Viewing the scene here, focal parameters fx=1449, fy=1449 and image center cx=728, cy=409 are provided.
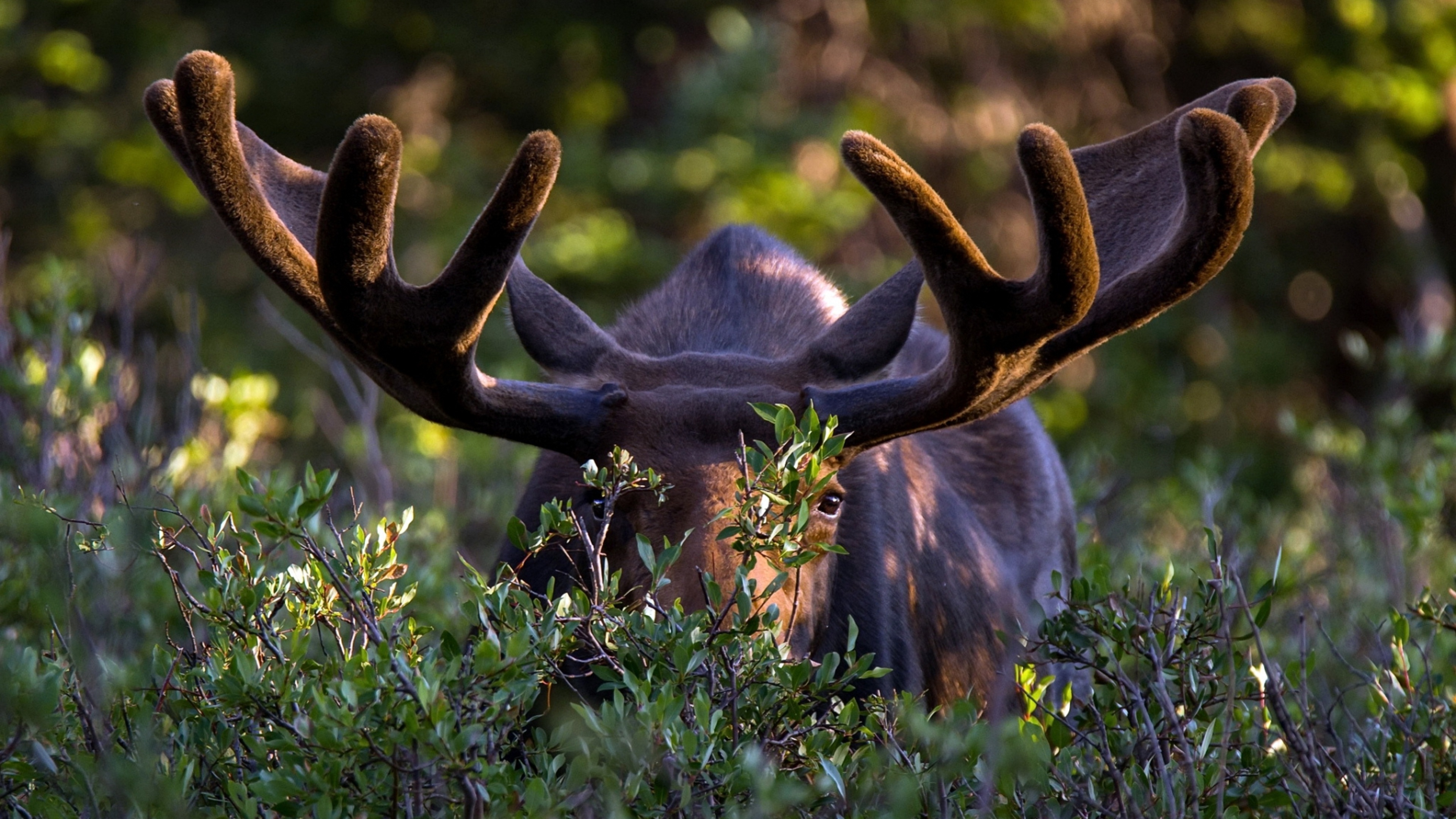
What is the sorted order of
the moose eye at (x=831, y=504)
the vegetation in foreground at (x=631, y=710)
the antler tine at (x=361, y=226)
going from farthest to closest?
the moose eye at (x=831, y=504), the antler tine at (x=361, y=226), the vegetation in foreground at (x=631, y=710)

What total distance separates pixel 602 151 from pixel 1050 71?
4406 mm

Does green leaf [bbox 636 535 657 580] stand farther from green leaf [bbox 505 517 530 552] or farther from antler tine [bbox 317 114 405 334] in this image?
antler tine [bbox 317 114 405 334]

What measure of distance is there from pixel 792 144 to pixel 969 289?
895 cm

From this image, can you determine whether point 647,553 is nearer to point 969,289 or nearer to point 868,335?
point 969,289

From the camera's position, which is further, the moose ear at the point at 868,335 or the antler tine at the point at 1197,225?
the moose ear at the point at 868,335

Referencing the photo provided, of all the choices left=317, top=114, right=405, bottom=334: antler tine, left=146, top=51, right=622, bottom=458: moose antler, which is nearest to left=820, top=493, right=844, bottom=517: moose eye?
left=146, top=51, right=622, bottom=458: moose antler

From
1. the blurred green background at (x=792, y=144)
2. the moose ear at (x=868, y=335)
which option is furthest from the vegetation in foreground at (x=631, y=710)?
the blurred green background at (x=792, y=144)

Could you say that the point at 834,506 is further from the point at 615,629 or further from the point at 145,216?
the point at 145,216

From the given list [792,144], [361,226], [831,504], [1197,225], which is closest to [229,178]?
[361,226]

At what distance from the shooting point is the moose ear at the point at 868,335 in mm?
3920

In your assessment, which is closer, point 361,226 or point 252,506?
point 252,506

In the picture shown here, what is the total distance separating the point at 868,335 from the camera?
3979 millimetres

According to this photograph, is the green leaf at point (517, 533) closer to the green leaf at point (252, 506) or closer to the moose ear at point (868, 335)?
the green leaf at point (252, 506)

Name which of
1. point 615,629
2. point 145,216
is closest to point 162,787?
point 615,629
